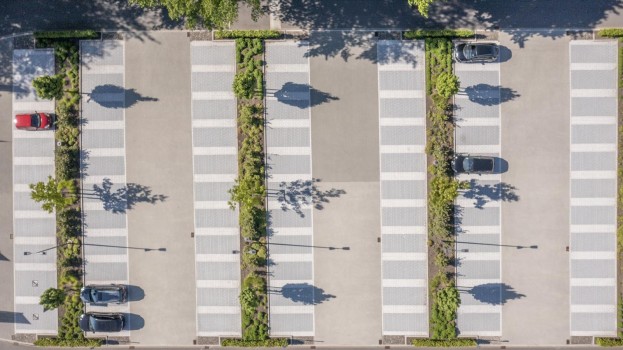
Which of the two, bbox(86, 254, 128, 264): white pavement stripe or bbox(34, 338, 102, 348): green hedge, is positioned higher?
bbox(86, 254, 128, 264): white pavement stripe

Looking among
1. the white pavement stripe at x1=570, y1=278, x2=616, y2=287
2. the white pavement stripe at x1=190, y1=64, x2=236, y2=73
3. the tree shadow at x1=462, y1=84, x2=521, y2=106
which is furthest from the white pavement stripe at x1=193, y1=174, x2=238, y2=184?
the white pavement stripe at x1=570, y1=278, x2=616, y2=287

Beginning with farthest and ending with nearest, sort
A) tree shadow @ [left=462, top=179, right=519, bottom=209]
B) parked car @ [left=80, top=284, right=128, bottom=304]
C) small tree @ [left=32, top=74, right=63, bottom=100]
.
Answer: tree shadow @ [left=462, top=179, right=519, bottom=209]
parked car @ [left=80, top=284, right=128, bottom=304]
small tree @ [left=32, top=74, right=63, bottom=100]

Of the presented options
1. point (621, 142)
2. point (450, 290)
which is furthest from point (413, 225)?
point (621, 142)

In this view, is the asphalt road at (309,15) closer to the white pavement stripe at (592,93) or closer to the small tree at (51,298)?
the white pavement stripe at (592,93)

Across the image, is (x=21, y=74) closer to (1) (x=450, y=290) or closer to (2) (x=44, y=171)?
(2) (x=44, y=171)

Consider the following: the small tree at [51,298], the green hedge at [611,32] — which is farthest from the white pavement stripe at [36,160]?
the green hedge at [611,32]

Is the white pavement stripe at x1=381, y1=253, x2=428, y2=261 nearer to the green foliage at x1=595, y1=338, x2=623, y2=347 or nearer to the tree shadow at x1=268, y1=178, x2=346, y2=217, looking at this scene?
the tree shadow at x1=268, y1=178, x2=346, y2=217
